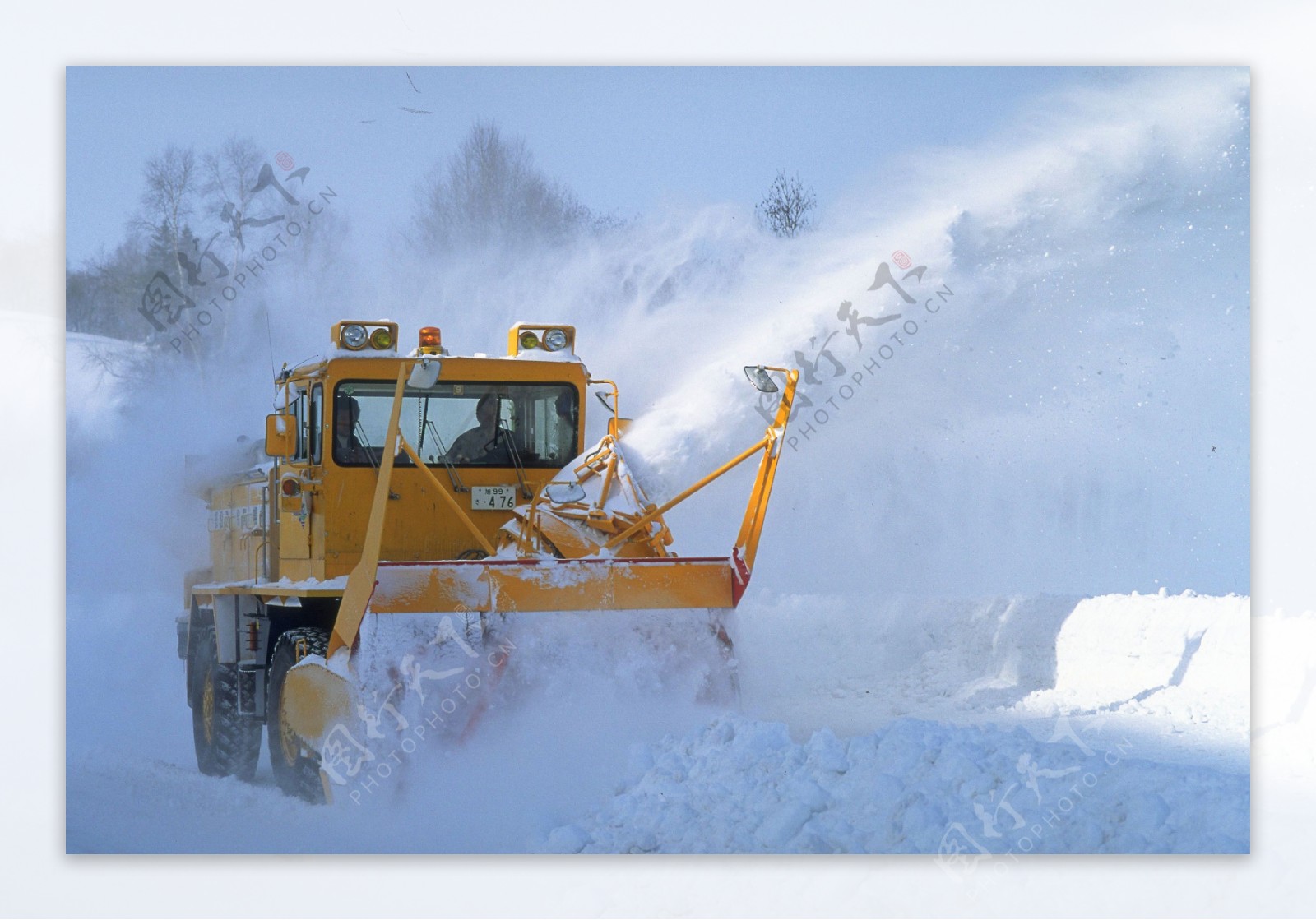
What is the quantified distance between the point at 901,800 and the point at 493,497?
7.11 feet

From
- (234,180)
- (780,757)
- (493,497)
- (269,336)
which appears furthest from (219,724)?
(780,757)

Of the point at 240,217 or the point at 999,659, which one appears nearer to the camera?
the point at 240,217

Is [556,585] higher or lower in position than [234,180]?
lower

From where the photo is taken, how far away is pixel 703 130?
21.8 ft

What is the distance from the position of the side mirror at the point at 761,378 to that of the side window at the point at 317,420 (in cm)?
183

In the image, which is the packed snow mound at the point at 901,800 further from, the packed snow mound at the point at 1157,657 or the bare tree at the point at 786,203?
the bare tree at the point at 786,203

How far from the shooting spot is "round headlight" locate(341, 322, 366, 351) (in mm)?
6516

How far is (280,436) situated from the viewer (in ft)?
21.2

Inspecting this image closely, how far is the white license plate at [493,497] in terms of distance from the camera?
264 inches

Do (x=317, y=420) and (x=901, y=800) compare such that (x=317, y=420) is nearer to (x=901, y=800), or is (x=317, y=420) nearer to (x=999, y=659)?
(x=901, y=800)
